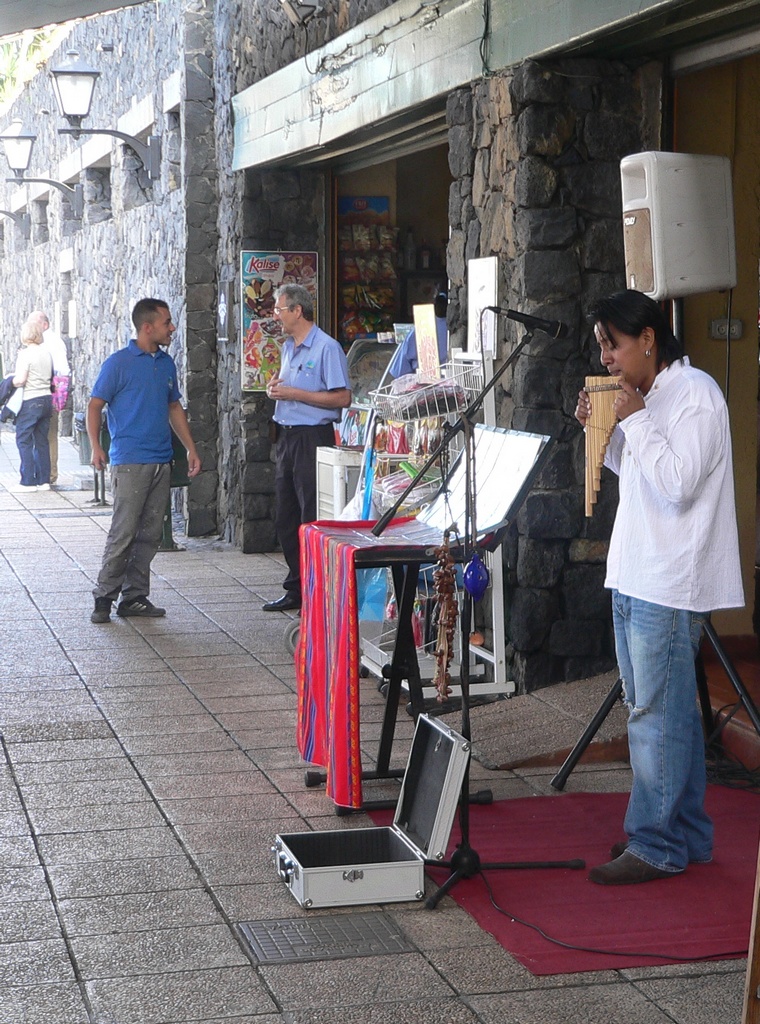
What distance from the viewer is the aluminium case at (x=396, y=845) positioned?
149 inches

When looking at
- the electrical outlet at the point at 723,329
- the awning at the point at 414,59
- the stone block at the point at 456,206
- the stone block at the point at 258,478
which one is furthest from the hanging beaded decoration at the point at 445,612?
the stone block at the point at 258,478

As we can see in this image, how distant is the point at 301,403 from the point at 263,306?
2262 mm

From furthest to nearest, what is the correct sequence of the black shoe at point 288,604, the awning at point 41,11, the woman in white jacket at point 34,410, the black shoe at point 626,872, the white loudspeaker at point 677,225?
1. the woman in white jacket at point 34,410
2. the black shoe at point 288,604
3. the awning at point 41,11
4. the white loudspeaker at point 677,225
5. the black shoe at point 626,872

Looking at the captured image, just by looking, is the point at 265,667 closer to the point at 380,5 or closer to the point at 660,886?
A: the point at 660,886

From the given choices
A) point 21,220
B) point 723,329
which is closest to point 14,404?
point 723,329

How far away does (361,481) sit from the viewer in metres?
6.56

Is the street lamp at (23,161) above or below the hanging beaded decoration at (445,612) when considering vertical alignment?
above

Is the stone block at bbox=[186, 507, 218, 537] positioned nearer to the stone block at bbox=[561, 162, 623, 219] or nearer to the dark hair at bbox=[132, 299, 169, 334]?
the dark hair at bbox=[132, 299, 169, 334]

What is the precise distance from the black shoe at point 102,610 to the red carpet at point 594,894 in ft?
11.2

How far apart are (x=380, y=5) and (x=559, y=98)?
210 cm

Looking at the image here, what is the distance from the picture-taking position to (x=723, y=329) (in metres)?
5.96

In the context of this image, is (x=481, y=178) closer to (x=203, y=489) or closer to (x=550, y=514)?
(x=550, y=514)

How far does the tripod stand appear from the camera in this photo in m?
4.39

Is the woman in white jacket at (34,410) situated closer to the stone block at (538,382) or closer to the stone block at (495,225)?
the stone block at (495,225)
